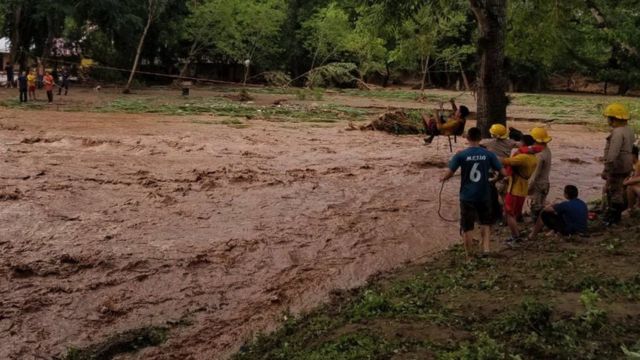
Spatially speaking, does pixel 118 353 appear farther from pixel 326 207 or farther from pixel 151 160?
pixel 151 160

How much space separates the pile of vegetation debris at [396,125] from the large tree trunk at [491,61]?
33.9 feet

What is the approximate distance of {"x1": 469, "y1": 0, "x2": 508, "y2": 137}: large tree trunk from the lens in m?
13.2

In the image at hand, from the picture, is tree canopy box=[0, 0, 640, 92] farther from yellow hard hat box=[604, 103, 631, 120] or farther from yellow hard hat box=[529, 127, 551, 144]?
yellow hard hat box=[604, 103, 631, 120]

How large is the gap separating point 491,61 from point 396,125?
1077 cm

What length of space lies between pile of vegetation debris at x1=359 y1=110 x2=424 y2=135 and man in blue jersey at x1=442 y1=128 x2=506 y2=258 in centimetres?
1600

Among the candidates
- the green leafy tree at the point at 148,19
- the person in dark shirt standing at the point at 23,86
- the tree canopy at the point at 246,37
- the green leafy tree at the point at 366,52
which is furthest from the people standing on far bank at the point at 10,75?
the green leafy tree at the point at 366,52

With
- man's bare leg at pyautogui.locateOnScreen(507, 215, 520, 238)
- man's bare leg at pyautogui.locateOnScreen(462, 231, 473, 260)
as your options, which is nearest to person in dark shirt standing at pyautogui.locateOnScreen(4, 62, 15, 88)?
man's bare leg at pyautogui.locateOnScreen(507, 215, 520, 238)

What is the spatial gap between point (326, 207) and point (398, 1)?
4891 mm

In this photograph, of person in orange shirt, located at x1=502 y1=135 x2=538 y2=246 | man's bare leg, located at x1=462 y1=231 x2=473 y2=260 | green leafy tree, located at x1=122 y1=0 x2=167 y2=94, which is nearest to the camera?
man's bare leg, located at x1=462 y1=231 x2=473 y2=260

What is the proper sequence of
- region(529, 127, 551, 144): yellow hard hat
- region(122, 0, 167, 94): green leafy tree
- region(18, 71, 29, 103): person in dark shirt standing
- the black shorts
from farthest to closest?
1. region(122, 0, 167, 94): green leafy tree
2. region(18, 71, 29, 103): person in dark shirt standing
3. region(529, 127, 551, 144): yellow hard hat
4. the black shorts

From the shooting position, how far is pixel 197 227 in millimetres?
11000

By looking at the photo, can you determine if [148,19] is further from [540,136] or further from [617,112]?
[617,112]

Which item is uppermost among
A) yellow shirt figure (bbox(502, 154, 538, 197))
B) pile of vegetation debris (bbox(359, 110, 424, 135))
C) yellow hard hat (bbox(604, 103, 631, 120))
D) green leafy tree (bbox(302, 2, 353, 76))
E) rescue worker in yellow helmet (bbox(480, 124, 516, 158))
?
green leafy tree (bbox(302, 2, 353, 76))

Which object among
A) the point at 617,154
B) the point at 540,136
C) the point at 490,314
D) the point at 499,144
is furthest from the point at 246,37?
the point at 490,314
